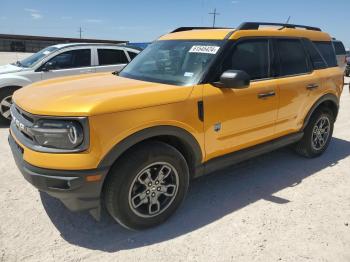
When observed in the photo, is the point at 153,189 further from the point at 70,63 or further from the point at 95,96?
the point at 70,63

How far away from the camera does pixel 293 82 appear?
4.19 metres

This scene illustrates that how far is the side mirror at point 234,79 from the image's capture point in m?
3.14

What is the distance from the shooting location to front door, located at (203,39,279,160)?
10.8 ft

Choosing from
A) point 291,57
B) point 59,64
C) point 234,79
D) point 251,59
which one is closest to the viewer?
point 234,79

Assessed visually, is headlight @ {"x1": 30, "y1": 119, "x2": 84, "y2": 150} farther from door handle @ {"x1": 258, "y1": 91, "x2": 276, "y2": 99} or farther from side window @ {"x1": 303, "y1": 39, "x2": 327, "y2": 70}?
side window @ {"x1": 303, "y1": 39, "x2": 327, "y2": 70}

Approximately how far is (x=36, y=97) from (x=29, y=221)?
1208 millimetres

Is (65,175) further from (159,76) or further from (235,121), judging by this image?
(235,121)

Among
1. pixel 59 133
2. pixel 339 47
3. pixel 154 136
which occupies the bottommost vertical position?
pixel 154 136

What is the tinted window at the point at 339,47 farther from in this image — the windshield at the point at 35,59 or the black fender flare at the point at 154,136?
the black fender flare at the point at 154,136

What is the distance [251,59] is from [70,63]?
4.97 m

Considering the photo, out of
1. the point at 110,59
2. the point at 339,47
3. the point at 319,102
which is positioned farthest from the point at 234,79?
the point at 339,47

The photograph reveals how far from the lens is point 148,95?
113 inches

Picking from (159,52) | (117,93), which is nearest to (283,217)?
(117,93)

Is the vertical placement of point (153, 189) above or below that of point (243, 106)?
below
